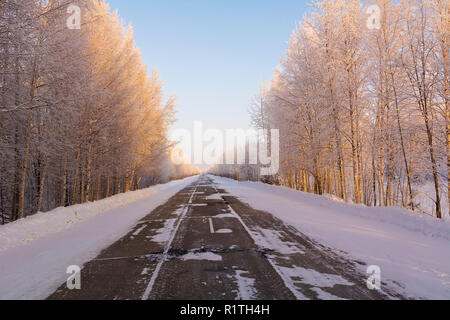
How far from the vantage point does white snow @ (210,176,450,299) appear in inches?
161

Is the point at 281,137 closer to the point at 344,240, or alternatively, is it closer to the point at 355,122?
the point at 355,122

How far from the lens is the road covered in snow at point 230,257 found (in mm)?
3736

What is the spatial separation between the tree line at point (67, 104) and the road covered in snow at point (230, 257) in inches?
143

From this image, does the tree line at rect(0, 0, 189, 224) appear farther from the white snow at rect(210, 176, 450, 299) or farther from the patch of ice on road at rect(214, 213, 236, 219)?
the white snow at rect(210, 176, 450, 299)

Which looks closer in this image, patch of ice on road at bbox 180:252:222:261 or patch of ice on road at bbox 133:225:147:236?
patch of ice on road at bbox 180:252:222:261

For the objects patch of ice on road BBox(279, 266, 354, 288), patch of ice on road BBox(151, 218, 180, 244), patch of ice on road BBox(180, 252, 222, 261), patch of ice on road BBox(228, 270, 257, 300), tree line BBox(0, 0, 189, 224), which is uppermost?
tree line BBox(0, 0, 189, 224)

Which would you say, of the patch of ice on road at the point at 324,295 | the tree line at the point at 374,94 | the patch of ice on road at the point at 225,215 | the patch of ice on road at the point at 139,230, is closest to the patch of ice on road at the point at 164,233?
the patch of ice on road at the point at 139,230

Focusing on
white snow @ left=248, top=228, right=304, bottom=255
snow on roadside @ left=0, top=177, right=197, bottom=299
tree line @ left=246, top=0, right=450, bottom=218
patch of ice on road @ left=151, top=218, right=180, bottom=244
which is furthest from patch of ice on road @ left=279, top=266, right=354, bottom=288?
tree line @ left=246, top=0, right=450, bottom=218

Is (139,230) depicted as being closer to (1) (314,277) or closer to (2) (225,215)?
(2) (225,215)

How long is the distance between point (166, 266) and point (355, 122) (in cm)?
1226

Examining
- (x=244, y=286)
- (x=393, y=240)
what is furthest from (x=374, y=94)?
(x=244, y=286)

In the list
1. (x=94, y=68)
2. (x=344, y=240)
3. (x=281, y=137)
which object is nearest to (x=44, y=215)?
(x=94, y=68)

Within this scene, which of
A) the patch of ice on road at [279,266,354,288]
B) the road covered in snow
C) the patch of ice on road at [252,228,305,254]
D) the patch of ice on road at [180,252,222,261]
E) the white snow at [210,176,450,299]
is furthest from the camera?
the patch of ice on road at [252,228,305,254]

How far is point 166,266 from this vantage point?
4695mm
